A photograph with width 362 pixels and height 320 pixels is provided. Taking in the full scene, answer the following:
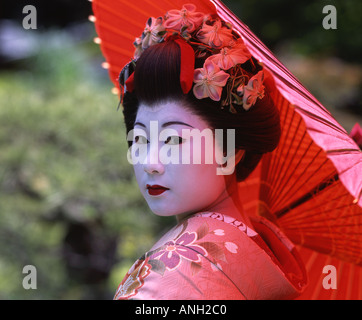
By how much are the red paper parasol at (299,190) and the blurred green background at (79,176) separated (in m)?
1.49

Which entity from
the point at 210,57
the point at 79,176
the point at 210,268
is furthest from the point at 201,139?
the point at 79,176

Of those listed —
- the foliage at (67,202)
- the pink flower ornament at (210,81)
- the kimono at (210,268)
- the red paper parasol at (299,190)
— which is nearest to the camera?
the kimono at (210,268)

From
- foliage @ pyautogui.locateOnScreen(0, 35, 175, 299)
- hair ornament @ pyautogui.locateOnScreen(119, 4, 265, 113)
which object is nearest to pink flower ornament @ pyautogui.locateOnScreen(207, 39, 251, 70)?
hair ornament @ pyautogui.locateOnScreen(119, 4, 265, 113)

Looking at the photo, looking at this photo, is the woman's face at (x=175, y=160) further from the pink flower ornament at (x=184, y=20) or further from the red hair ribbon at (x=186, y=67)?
the pink flower ornament at (x=184, y=20)

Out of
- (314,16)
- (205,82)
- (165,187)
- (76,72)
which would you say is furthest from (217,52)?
(76,72)

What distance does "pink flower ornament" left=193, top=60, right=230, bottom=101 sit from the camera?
3.59 ft

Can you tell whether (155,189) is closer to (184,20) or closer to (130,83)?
(130,83)

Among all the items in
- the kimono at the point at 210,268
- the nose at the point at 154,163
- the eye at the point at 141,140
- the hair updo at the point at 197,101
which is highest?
the hair updo at the point at 197,101

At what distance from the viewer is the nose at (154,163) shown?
1113 millimetres

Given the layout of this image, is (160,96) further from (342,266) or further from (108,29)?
(342,266)

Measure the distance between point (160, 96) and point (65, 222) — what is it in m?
2.08

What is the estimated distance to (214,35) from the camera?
1.13m

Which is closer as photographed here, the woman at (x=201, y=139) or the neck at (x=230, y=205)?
the woman at (x=201, y=139)

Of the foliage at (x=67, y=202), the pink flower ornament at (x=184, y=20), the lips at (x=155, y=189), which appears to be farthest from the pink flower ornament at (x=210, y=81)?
the foliage at (x=67, y=202)
